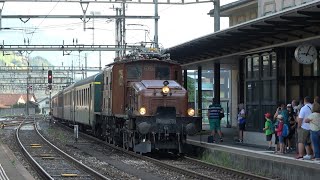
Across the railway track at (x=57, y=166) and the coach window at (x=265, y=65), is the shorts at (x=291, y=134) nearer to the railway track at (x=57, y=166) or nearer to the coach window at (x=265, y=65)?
the coach window at (x=265, y=65)

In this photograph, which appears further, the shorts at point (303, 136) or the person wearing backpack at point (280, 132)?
the person wearing backpack at point (280, 132)

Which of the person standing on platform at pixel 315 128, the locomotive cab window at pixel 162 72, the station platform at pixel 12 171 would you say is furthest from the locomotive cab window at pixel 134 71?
the person standing on platform at pixel 315 128

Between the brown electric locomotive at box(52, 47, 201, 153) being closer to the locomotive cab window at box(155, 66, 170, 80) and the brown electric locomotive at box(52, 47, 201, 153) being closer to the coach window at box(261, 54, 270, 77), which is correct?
the locomotive cab window at box(155, 66, 170, 80)

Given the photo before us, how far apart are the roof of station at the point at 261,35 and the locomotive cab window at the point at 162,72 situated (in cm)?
160

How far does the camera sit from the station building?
1611 centimetres

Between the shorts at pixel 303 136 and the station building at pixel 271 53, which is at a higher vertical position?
the station building at pixel 271 53

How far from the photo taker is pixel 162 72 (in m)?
21.2

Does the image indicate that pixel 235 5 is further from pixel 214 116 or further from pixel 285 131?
pixel 285 131

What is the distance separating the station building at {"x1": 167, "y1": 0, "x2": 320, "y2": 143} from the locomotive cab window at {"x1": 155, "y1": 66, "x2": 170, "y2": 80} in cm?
162

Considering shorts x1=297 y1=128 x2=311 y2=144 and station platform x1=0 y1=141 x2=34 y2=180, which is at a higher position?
shorts x1=297 y1=128 x2=311 y2=144

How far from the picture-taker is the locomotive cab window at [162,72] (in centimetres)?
2111

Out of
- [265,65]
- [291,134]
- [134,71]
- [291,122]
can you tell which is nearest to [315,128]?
[291,122]

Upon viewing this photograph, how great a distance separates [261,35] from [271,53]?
201 cm

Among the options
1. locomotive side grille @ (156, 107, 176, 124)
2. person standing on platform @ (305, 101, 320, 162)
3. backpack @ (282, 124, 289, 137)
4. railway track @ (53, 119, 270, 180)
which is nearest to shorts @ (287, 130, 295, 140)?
backpack @ (282, 124, 289, 137)
